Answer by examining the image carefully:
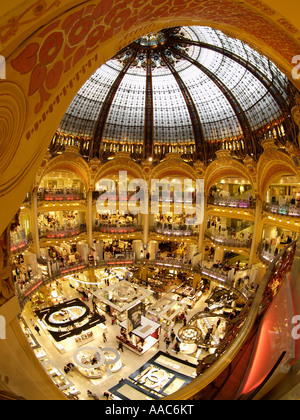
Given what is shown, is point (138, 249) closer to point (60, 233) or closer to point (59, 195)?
point (60, 233)

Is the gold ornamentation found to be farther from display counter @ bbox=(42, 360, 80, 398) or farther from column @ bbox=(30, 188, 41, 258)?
column @ bbox=(30, 188, 41, 258)

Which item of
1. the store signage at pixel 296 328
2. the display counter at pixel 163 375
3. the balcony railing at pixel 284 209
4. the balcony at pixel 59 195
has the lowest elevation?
the display counter at pixel 163 375

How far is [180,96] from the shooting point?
99.1ft

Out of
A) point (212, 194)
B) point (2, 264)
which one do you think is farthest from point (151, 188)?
point (2, 264)

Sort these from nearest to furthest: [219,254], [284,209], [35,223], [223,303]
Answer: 1. [284,209]
2. [223,303]
3. [35,223]
4. [219,254]

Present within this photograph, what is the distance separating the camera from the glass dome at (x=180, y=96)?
75.7 feet

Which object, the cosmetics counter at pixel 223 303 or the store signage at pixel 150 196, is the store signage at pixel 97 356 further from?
the store signage at pixel 150 196

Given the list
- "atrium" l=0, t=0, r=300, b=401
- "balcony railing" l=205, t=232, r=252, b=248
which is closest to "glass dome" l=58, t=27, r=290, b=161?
"atrium" l=0, t=0, r=300, b=401

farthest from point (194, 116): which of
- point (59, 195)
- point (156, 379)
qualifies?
point (156, 379)

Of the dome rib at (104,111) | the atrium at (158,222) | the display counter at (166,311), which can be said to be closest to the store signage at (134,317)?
the atrium at (158,222)

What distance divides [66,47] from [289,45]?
6622 mm

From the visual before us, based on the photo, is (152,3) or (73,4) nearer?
(73,4)

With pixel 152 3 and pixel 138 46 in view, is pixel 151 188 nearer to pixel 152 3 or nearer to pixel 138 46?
A: pixel 138 46
